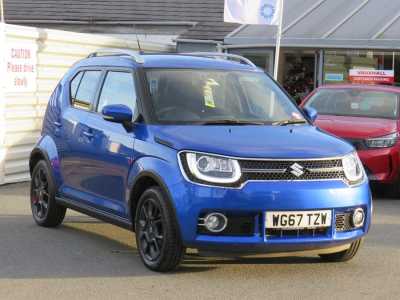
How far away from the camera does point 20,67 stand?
13.0 meters

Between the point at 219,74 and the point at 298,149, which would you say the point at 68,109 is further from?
the point at 298,149

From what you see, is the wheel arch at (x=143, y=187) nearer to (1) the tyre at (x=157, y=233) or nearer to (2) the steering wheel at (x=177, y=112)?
(1) the tyre at (x=157, y=233)

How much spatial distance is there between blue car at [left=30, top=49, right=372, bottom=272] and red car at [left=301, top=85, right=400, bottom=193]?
3.60m

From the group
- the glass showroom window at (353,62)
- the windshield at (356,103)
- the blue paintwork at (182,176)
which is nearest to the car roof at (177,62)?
the blue paintwork at (182,176)

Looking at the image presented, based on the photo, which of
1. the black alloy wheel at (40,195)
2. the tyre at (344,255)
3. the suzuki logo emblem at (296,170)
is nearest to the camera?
the suzuki logo emblem at (296,170)

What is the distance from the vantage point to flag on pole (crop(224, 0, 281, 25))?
14.4m

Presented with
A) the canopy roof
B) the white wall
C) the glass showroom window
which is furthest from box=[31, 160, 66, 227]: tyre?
the glass showroom window

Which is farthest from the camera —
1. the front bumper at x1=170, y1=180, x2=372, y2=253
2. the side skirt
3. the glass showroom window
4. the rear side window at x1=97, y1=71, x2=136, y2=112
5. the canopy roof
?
the glass showroom window

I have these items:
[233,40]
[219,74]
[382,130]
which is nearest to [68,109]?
[219,74]

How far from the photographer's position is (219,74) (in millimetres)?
7738

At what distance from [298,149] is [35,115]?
783 cm

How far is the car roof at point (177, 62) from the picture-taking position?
25.1ft

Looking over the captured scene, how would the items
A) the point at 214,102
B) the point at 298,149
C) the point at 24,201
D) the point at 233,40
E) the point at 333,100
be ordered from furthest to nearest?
the point at 233,40 < the point at 333,100 < the point at 24,201 < the point at 214,102 < the point at 298,149

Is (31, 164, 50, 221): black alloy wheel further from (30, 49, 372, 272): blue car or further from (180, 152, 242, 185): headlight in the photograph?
(180, 152, 242, 185): headlight
